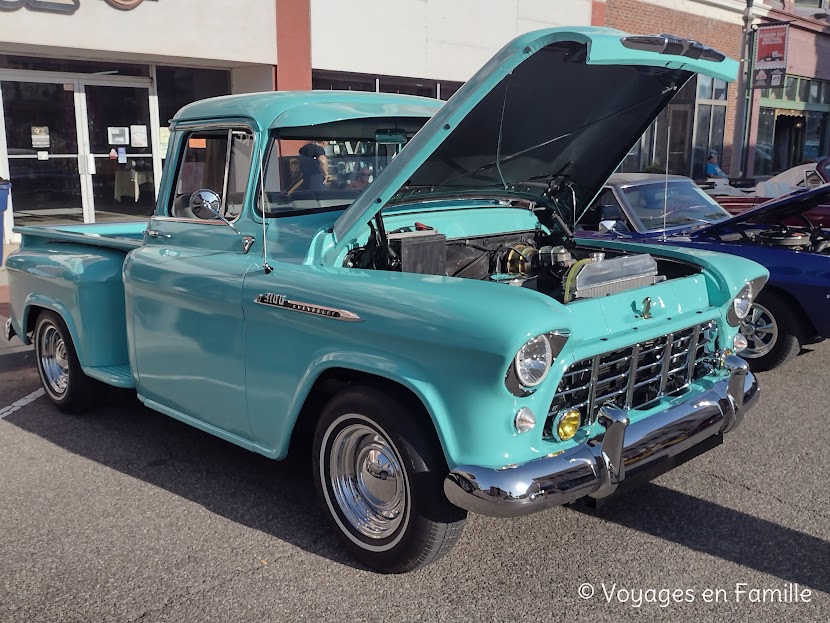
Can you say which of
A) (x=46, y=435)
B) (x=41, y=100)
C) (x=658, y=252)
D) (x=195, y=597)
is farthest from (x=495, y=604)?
(x=41, y=100)

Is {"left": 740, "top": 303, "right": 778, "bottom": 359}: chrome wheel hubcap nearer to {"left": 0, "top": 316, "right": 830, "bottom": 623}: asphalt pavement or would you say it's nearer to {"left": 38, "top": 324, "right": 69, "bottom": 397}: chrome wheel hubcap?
{"left": 0, "top": 316, "right": 830, "bottom": 623}: asphalt pavement

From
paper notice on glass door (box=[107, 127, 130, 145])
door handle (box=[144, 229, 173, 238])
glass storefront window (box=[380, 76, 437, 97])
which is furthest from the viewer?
glass storefront window (box=[380, 76, 437, 97])

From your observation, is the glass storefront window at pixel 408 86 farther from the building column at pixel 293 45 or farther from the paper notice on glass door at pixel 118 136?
the paper notice on glass door at pixel 118 136

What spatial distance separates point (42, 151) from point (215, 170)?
28.6 ft

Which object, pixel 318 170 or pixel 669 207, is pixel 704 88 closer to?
pixel 669 207

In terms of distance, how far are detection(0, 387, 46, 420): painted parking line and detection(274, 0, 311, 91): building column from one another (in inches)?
302

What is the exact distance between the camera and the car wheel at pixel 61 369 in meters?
5.14

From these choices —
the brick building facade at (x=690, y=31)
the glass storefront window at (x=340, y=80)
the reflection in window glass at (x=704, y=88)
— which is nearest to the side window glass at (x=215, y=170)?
the glass storefront window at (x=340, y=80)

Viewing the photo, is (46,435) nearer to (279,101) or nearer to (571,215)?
(279,101)

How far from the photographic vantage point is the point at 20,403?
563cm

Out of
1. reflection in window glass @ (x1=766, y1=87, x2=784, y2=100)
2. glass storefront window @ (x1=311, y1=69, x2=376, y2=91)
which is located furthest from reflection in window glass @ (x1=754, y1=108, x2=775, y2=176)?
glass storefront window @ (x1=311, y1=69, x2=376, y2=91)

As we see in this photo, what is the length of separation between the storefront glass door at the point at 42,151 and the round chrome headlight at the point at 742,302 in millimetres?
10139

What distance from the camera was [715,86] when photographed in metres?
20.8

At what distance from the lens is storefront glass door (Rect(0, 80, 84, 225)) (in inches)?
443
